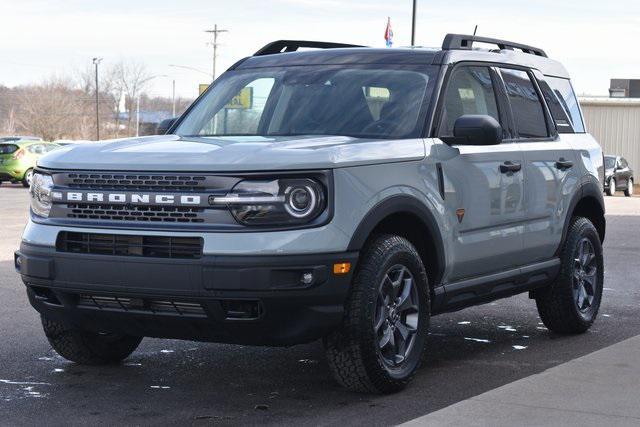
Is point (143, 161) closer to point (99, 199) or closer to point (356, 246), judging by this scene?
point (99, 199)

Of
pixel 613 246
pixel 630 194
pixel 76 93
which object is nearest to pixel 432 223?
pixel 613 246

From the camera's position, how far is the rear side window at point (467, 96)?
7020mm

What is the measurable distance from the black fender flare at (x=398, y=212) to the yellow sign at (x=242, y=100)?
4.93 ft

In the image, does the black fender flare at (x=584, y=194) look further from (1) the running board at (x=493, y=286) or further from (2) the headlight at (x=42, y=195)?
(2) the headlight at (x=42, y=195)

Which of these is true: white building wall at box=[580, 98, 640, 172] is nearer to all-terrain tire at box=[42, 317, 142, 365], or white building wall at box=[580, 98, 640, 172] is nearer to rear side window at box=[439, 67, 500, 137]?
rear side window at box=[439, 67, 500, 137]

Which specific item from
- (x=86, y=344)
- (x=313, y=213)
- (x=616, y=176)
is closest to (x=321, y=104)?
(x=313, y=213)

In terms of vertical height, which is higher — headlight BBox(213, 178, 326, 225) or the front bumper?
headlight BBox(213, 178, 326, 225)

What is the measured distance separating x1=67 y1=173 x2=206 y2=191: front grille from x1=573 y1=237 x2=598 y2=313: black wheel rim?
11.7 ft

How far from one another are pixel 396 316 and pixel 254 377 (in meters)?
0.98

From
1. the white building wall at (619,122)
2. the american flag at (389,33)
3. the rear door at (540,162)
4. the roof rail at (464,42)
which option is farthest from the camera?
the white building wall at (619,122)

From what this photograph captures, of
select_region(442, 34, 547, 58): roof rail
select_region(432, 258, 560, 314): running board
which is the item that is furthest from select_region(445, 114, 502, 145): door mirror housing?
select_region(432, 258, 560, 314): running board

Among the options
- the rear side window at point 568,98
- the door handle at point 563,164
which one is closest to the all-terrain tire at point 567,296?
the door handle at point 563,164

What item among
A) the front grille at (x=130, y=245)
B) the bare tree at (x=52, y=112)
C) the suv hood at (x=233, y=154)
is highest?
the suv hood at (x=233, y=154)

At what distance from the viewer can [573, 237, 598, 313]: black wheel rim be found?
8406 millimetres
